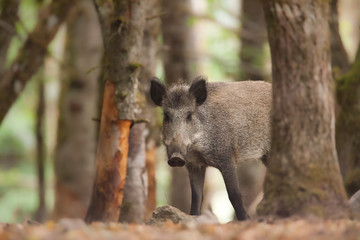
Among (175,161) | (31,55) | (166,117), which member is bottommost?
(175,161)

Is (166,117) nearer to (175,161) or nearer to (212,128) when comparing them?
(212,128)

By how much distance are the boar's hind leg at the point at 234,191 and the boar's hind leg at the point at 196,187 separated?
57 centimetres

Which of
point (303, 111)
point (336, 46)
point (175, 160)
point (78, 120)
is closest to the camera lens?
point (303, 111)

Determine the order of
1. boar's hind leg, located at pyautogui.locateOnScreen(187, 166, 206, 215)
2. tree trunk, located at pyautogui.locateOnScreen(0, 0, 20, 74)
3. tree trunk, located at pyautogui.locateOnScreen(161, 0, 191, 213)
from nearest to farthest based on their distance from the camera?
boar's hind leg, located at pyautogui.locateOnScreen(187, 166, 206, 215) < tree trunk, located at pyautogui.locateOnScreen(0, 0, 20, 74) < tree trunk, located at pyautogui.locateOnScreen(161, 0, 191, 213)

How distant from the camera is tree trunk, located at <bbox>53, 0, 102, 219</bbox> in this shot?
51.2ft

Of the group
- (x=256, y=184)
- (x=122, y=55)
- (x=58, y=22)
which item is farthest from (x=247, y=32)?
(x=122, y=55)

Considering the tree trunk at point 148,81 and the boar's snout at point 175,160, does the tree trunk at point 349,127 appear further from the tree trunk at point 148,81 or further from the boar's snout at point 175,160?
the tree trunk at point 148,81

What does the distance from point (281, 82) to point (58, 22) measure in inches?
263

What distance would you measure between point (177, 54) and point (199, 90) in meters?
6.86

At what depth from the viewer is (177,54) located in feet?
51.0

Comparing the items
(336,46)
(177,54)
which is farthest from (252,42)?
(336,46)

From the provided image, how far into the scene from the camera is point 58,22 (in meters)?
12.0

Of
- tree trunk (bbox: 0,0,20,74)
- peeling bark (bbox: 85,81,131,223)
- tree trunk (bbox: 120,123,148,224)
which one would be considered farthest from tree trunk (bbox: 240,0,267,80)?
peeling bark (bbox: 85,81,131,223)

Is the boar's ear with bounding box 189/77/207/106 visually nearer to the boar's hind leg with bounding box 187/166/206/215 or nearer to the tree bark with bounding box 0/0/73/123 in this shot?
the boar's hind leg with bounding box 187/166/206/215
